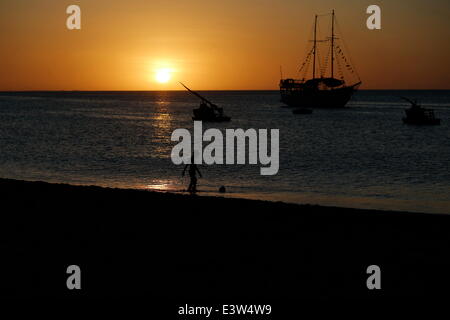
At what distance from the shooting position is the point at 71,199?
19172 mm

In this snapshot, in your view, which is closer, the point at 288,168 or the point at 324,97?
the point at 288,168

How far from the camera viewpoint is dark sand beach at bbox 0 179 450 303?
34.1 feet

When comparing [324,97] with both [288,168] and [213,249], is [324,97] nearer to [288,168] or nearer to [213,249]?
[288,168]

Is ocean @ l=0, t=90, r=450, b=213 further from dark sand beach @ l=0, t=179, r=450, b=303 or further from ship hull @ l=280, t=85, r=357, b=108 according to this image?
ship hull @ l=280, t=85, r=357, b=108

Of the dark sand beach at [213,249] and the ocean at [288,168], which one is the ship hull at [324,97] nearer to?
the ocean at [288,168]

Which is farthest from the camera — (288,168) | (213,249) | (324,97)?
(324,97)

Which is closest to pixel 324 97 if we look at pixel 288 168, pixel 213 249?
pixel 288 168

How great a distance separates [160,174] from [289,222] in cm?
2099

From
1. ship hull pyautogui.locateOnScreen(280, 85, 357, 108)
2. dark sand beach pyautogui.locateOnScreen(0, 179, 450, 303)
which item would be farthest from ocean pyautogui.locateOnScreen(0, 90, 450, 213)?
ship hull pyautogui.locateOnScreen(280, 85, 357, 108)

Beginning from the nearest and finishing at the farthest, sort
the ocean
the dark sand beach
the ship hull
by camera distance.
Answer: the dark sand beach, the ocean, the ship hull

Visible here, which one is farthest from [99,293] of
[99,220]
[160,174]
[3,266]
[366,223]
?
[160,174]

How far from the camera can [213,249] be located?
42.9 ft

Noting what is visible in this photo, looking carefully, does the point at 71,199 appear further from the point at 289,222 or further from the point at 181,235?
the point at 289,222

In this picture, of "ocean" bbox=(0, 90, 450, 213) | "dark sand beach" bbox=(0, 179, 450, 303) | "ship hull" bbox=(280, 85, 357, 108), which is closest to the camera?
"dark sand beach" bbox=(0, 179, 450, 303)
